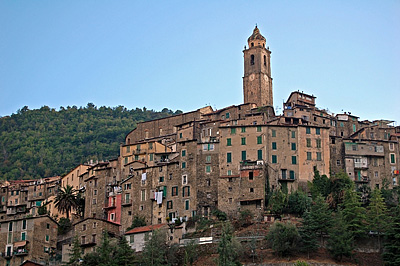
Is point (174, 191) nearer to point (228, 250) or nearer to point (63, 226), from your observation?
point (63, 226)

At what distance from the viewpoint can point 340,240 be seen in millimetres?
59438

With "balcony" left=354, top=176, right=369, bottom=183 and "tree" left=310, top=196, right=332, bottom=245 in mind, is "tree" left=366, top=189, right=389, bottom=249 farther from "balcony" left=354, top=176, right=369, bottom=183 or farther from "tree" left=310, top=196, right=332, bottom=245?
"balcony" left=354, top=176, right=369, bottom=183

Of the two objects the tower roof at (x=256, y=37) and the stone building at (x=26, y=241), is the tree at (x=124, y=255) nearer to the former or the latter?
the stone building at (x=26, y=241)

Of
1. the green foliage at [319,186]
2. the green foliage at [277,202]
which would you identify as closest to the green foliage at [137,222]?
the green foliage at [277,202]

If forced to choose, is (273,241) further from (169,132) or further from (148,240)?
(169,132)

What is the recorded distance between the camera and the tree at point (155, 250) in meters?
60.4

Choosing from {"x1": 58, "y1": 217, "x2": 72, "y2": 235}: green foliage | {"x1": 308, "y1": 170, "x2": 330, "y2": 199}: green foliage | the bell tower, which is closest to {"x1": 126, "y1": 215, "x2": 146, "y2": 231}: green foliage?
{"x1": 58, "y1": 217, "x2": 72, "y2": 235}: green foliage

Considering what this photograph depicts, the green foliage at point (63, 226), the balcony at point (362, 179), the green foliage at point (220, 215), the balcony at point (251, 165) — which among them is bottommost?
the green foliage at point (63, 226)

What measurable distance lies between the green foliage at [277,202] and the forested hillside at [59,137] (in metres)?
61.9

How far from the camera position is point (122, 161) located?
8038 centimetres

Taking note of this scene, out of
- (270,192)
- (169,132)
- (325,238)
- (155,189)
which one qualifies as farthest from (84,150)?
(325,238)

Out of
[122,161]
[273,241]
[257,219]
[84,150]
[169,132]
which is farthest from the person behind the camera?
[84,150]

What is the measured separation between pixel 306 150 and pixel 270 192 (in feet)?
24.9

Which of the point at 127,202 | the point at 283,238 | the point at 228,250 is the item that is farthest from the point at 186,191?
the point at 283,238
